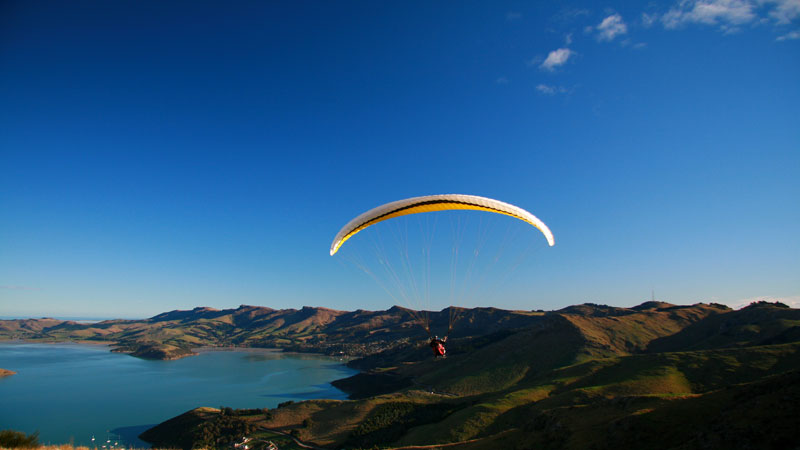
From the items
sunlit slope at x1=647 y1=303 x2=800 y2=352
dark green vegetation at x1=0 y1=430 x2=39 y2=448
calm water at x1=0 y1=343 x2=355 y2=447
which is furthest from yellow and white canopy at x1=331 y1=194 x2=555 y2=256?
sunlit slope at x1=647 y1=303 x2=800 y2=352

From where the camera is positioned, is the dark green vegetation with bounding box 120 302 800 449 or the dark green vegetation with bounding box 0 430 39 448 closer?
the dark green vegetation with bounding box 0 430 39 448

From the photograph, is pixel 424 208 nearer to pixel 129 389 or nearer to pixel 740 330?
pixel 740 330

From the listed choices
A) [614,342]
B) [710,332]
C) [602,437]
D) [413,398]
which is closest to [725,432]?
[602,437]

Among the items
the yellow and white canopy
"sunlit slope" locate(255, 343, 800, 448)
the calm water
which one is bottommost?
the calm water

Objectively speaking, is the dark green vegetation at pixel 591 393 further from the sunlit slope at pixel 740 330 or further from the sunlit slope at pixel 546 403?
the sunlit slope at pixel 740 330

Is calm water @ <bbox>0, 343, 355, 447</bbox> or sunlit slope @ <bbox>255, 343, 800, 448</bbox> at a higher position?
sunlit slope @ <bbox>255, 343, 800, 448</bbox>

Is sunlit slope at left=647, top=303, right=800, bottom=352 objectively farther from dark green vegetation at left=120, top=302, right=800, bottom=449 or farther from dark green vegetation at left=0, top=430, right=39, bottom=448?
dark green vegetation at left=0, top=430, right=39, bottom=448

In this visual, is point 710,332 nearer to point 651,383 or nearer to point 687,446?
point 651,383

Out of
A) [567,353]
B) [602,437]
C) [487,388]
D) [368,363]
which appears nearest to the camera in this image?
[602,437]
